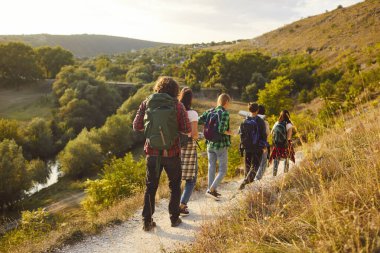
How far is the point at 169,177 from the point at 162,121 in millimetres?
980

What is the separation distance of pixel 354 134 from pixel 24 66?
205 feet

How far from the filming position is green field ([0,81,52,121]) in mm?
45406

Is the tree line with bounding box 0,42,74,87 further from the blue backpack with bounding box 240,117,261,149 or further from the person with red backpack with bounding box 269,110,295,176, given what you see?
the blue backpack with bounding box 240,117,261,149

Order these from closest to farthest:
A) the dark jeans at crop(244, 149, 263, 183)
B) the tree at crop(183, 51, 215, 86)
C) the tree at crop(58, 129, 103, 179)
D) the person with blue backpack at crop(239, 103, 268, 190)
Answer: the person with blue backpack at crop(239, 103, 268, 190)
the dark jeans at crop(244, 149, 263, 183)
the tree at crop(58, 129, 103, 179)
the tree at crop(183, 51, 215, 86)

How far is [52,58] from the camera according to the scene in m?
65.8

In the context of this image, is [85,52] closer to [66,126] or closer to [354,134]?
[66,126]

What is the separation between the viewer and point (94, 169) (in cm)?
3067

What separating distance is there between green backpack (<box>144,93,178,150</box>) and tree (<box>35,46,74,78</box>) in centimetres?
6806

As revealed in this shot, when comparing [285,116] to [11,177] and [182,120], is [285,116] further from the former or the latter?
[11,177]

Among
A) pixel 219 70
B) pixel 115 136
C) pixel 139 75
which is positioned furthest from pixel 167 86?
pixel 139 75

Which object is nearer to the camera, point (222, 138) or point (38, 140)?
point (222, 138)

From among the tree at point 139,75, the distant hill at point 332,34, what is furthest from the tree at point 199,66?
the distant hill at point 332,34

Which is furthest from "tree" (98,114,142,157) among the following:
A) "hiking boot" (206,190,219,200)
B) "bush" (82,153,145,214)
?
"hiking boot" (206,190,219,200)

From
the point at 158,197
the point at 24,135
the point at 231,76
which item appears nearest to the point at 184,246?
the point at 158,197
